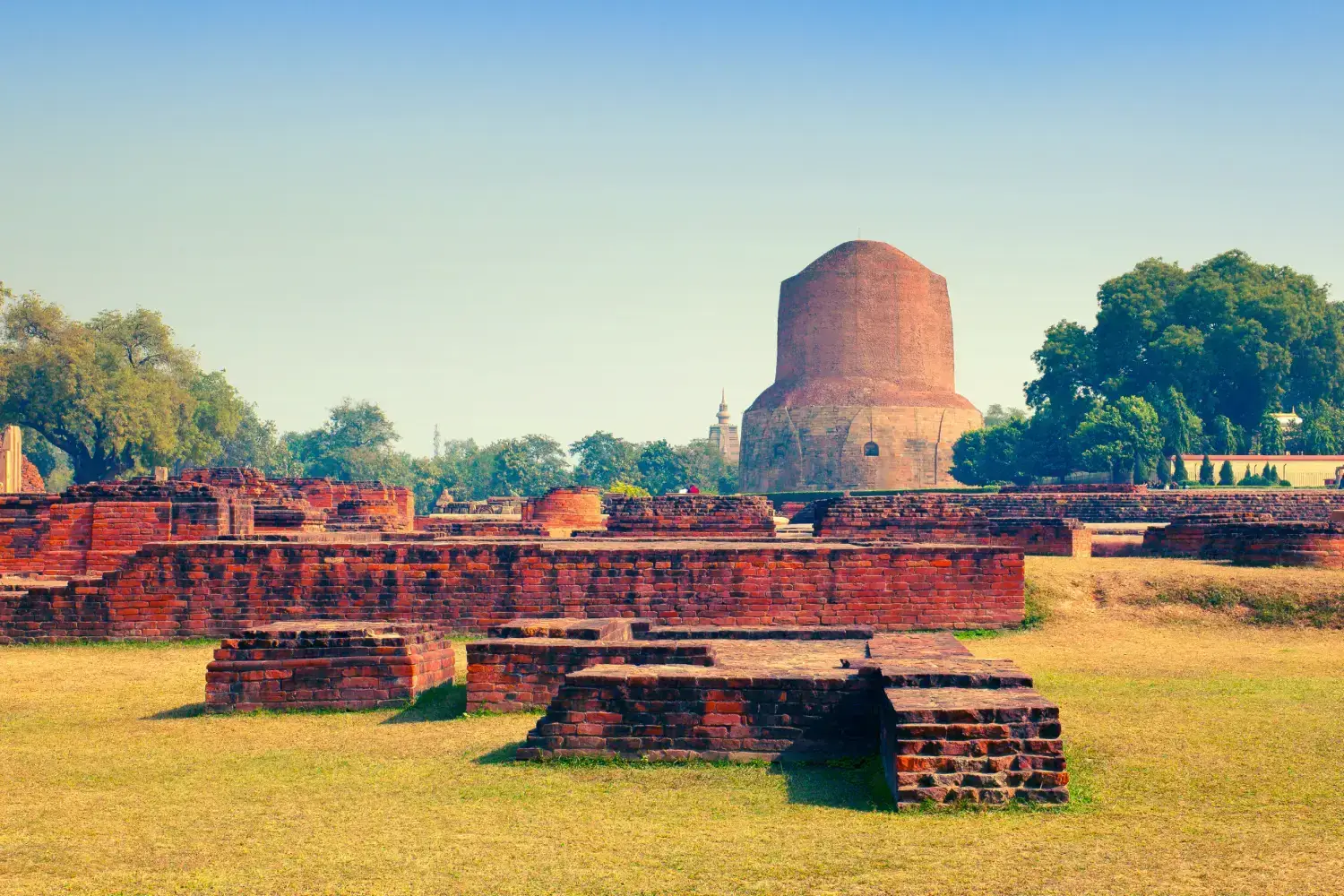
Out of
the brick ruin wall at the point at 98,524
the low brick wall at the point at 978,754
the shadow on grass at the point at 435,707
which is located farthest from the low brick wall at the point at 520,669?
the brick ruin wall at the point at 98,524

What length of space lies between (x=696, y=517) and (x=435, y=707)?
8.39m

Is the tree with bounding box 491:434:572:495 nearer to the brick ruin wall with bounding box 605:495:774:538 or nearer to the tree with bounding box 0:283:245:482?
the tree with bounding box 0:283:245:482

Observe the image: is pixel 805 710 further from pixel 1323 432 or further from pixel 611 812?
pixel 1323 432

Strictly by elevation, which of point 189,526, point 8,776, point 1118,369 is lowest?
point 8,776

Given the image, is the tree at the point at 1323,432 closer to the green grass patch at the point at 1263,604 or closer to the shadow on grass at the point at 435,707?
the green grass patch at the point at 1263,604

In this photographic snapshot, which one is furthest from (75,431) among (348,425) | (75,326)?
(348,425)

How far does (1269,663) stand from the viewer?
677 centimetres

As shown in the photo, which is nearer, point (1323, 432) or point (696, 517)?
point (696, 517)

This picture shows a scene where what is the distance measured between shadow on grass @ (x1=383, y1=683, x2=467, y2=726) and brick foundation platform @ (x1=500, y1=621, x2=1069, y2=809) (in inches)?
7.0

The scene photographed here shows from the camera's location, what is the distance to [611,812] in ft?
13.0

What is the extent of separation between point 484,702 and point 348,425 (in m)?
77.3

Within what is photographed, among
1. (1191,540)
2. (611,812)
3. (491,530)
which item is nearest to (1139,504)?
(1191,540)

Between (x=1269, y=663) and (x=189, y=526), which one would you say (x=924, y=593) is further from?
(x=189, y=526)

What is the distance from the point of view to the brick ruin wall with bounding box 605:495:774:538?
45.2 ft
